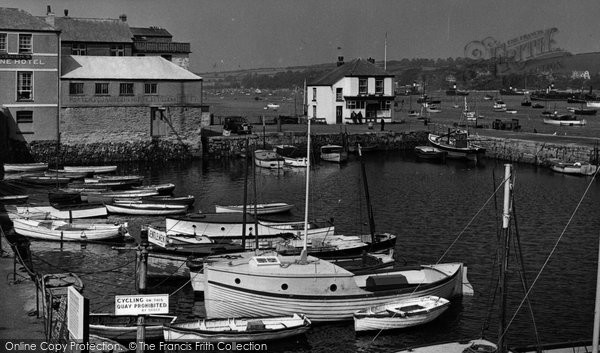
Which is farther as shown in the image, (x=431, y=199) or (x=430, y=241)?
(x=431, y=199)

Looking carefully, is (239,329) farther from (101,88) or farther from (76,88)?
(101,88)

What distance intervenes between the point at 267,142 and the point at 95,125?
16.9 m

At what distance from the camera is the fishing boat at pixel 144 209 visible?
152ft

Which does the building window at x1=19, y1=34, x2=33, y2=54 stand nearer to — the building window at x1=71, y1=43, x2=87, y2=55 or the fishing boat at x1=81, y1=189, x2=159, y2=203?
the building window at x1=71, y1=43, x2=87, y2=55

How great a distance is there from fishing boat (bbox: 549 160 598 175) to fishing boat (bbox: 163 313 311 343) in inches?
1782

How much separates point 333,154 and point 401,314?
46.6m

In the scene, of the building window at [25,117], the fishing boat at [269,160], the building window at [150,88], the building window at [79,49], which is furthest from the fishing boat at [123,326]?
the building window at [79,49]

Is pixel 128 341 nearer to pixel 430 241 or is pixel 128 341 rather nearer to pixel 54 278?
pixel 54 278

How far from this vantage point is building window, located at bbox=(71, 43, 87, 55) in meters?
75.9

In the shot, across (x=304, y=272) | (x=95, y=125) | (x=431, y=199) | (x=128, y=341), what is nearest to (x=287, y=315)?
(x=304, y=272)

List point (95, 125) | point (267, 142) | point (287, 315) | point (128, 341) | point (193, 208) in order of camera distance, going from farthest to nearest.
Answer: point (267, 142)
point (95, 125)
point (193, 208)
point (287, 315)
point (128, 341)

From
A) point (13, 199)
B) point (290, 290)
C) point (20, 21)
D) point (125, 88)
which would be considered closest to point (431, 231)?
point (290, 290)

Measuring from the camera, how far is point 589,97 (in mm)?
180625

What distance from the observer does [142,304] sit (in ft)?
49.9
